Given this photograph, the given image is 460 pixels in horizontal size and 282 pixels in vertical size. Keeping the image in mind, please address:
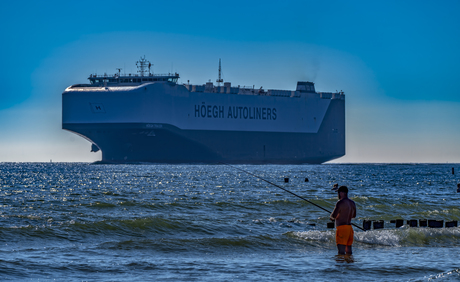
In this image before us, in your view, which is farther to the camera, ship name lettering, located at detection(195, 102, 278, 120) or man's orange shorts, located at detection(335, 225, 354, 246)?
ship name lettering, located at detection(195, 102, 278, 120)

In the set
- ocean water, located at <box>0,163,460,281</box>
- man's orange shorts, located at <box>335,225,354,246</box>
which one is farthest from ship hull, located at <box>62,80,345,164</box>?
man's orange shorts, located at <box>335,225,354,246</box>

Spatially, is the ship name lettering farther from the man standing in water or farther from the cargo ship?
the man standing in water

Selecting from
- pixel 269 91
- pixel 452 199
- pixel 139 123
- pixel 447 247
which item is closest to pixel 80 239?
pixel 447 247

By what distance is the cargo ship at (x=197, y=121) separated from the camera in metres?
84.6

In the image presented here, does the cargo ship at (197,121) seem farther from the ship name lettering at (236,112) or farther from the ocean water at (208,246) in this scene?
the ocean water at (208,246)

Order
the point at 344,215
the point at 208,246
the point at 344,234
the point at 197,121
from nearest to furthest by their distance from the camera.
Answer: the point at 344,215 → the point at 344,234 → the point at 208,246 → the point at 197,121

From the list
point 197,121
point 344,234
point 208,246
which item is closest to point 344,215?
point 344,234

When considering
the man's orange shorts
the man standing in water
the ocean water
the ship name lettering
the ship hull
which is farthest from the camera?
the ship name lettering

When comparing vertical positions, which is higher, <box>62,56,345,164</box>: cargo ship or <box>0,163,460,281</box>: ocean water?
<box>62,56,345,164</box>: cargo ship

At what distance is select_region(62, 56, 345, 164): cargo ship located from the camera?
278ft

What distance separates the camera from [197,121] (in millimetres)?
91062

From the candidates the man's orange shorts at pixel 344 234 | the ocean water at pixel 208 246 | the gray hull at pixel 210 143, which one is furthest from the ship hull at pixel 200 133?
the man's orange shorts at pixel 344 234

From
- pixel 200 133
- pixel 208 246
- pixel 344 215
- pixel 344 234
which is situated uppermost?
pixel 200 133

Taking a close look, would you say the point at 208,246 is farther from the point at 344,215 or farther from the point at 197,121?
the point at 197,121
